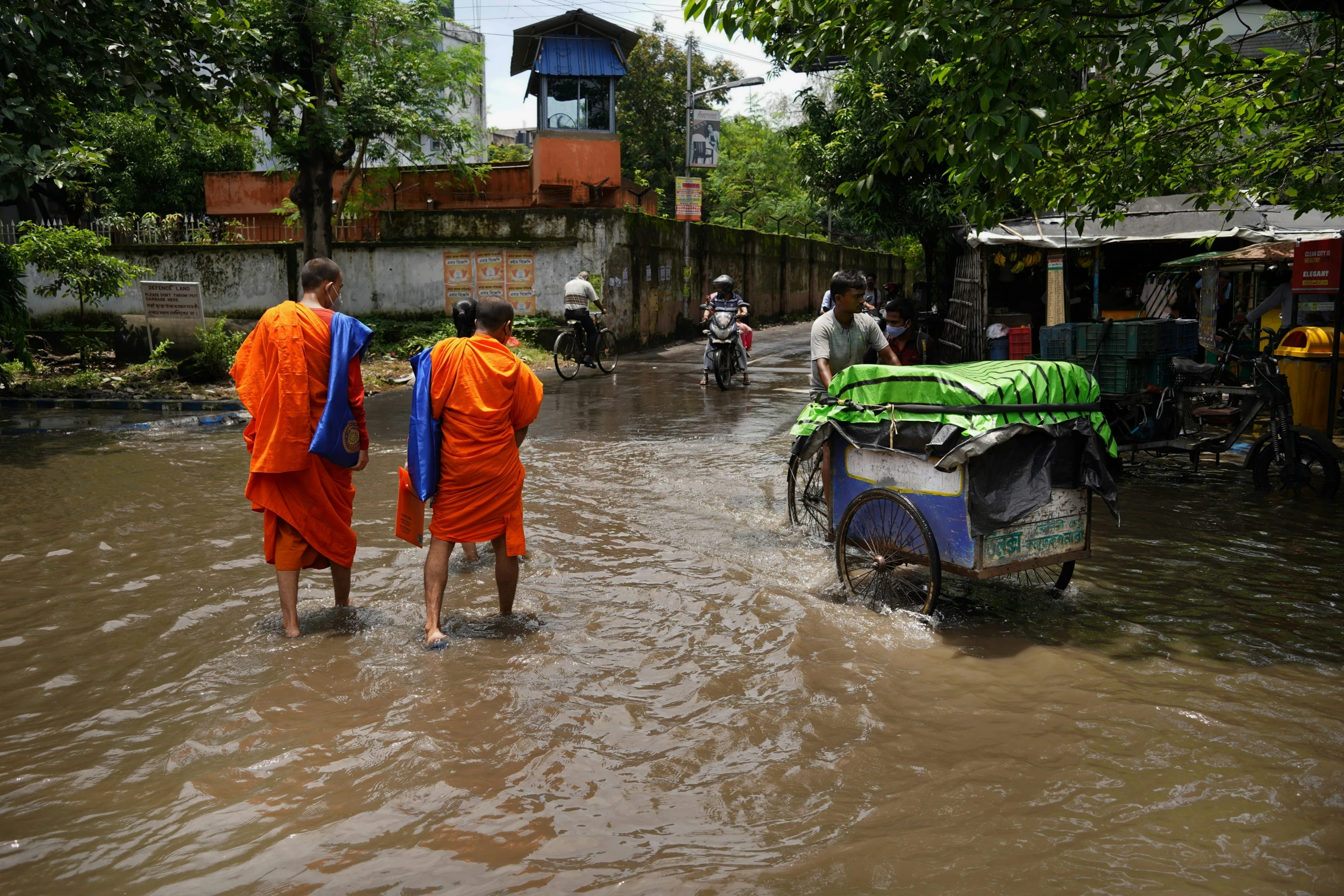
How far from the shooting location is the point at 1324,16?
692 centimetres

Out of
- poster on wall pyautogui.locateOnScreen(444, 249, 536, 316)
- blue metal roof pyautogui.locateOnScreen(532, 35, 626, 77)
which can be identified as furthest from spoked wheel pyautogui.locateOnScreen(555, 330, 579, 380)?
blue metal roof pyautogui.locateOnScreen(532, 35, 626, 77)

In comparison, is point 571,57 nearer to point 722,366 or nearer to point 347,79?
point 347,79

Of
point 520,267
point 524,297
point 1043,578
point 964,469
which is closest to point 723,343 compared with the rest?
point 524,297

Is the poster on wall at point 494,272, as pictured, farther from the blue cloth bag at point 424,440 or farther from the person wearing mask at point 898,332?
the blue cloth bag at point 424,440

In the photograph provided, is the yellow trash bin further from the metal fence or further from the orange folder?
the metal fence

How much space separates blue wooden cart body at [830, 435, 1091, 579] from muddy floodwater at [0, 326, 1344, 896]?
377 millimetres

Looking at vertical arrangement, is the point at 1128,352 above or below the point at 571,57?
below

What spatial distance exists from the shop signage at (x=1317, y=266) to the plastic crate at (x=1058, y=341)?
211 centimetres

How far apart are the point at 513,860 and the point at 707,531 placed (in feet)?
13.2

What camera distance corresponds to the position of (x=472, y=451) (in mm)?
4699

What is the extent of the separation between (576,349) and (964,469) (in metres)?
13.1

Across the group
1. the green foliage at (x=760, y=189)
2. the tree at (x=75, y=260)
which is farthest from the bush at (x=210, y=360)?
the green foliage at (x=760, y=189)

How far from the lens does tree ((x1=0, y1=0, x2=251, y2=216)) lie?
768cm

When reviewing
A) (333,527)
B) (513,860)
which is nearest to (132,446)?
(333,527)
